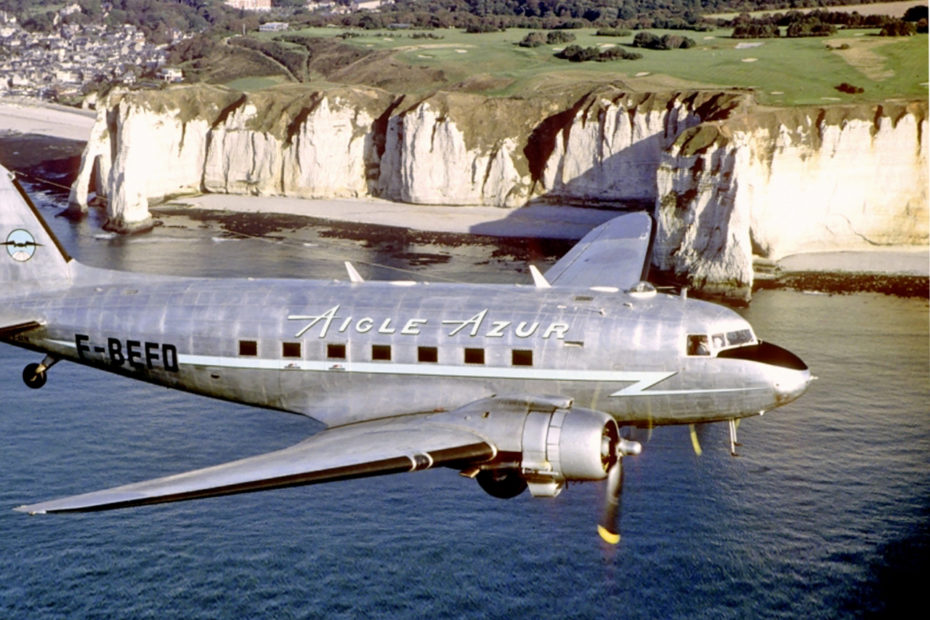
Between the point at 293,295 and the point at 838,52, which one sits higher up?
the point at 838,52

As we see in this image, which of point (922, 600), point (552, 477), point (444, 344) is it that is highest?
point (444, 344)

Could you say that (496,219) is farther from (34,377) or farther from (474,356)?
(474,356)

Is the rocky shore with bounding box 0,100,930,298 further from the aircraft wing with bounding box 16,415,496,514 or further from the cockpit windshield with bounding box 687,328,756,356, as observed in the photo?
the aircraft wing with bounding box 16,415,496,514

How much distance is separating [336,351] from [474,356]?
508 centimetres

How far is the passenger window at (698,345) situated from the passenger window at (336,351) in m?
11.9

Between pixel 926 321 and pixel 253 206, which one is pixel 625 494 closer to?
pixel 926 321

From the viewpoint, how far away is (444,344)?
32.8 metres

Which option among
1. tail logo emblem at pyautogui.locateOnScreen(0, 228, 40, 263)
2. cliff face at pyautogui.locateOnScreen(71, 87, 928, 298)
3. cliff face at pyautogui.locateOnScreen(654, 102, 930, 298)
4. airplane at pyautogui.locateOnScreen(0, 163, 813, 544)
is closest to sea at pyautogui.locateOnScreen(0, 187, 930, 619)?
airplane at pyautogui.locateOnScreen(0, 163, 813, 544)

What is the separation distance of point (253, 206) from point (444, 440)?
99.8 metres

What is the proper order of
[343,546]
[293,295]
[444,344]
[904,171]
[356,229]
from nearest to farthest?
[444,344] < [293,295] < [343,546] < [904,171] < [356,229]

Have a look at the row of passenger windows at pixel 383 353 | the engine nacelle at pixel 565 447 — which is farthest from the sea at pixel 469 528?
the engine nacelle at pixel 565 447

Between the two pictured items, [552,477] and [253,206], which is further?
[253,206]

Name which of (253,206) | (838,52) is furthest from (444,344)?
(838,52)

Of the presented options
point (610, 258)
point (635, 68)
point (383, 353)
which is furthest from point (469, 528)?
point (635, 68)
